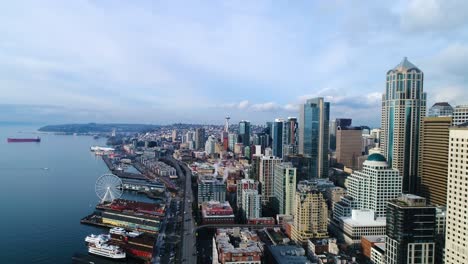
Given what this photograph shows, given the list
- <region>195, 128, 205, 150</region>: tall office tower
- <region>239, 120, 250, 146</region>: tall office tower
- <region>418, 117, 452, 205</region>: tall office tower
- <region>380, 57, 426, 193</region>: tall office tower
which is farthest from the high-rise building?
<region>195, 128, 205, 150</region>: tall office tower

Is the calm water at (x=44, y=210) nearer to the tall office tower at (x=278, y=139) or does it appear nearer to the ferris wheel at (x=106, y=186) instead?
the ferris wheel at (x=106, y=186)

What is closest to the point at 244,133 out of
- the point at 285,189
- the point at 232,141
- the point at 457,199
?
the point at 232,141

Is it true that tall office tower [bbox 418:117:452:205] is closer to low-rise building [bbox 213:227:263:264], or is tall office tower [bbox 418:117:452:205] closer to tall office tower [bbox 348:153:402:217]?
tall office tower [bbox 348:153:402:217]

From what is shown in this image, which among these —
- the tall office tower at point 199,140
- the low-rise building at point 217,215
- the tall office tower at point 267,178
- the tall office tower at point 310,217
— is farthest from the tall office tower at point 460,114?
the tall office tower at point 199,140

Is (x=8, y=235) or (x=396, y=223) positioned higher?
(x=396, y=223)

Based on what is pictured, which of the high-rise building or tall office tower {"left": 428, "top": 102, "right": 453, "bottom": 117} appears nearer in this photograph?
the high-rise building

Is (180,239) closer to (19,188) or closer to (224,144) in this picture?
(19,188)

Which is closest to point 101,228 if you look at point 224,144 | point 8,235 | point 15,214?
point 8,235
